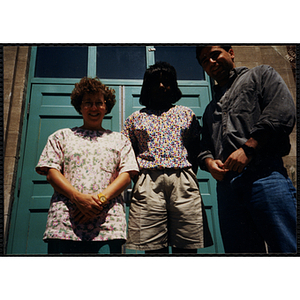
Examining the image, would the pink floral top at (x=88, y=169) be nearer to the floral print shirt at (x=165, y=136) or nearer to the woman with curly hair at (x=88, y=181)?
the woman with curly hair at (x=88, y=181)

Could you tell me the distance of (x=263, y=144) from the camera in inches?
79.7

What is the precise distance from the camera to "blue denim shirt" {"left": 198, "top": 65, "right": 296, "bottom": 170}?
1994 millimetres

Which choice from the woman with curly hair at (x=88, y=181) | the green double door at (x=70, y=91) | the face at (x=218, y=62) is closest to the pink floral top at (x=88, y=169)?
the woman with curly hair at (x=88, y=181)

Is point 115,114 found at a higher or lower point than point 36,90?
lower

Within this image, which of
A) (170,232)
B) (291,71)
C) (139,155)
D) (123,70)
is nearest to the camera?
(170,232)

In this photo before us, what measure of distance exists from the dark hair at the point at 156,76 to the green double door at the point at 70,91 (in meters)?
0.11

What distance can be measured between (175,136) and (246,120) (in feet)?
1.97

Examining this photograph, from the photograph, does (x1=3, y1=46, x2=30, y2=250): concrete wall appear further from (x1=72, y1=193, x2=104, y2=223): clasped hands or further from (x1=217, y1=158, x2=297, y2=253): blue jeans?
(x1=217, y1=158, x2=297, y2=253): blue jeans

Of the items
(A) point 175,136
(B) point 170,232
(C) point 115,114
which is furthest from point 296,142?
(C) point 115,114

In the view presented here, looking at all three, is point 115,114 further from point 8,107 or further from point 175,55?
point 8,107

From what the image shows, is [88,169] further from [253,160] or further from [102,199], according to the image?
[253,160]

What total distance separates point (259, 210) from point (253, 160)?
390mm

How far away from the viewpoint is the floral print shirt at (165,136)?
7.08ft

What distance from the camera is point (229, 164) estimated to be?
6.85 ft
